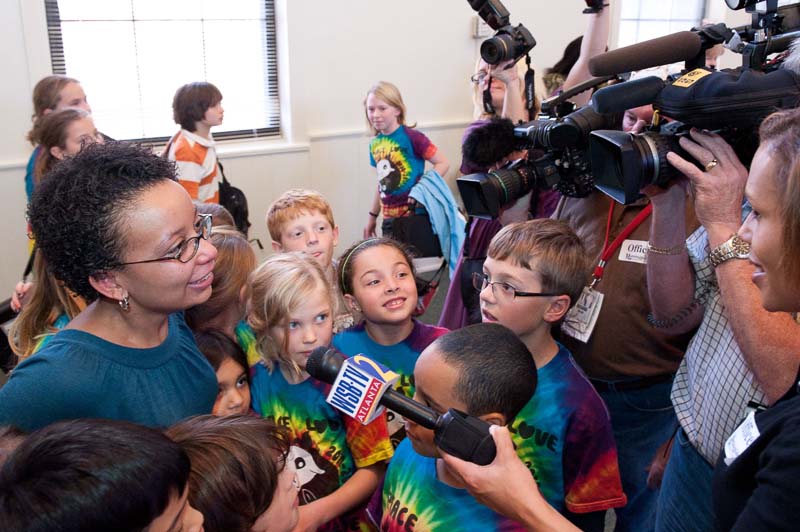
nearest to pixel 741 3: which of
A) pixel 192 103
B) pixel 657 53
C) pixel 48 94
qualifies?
pixel 657 53

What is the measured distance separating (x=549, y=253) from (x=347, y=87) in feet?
10.9

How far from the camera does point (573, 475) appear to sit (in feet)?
4.13

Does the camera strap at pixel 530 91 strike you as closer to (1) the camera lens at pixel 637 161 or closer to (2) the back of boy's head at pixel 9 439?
(1) the camera lens at pixel 637 161

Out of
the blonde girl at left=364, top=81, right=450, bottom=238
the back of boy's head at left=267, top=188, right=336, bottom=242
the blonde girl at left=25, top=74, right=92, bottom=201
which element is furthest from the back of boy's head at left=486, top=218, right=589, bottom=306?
the blonde girl at left=25, top=74, right=92, bottom=201

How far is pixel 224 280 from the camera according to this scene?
1.66 meters

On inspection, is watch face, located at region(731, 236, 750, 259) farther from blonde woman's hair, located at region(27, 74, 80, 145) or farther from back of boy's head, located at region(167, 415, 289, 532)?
blonde woman's hair, located at region(27, 74, 80, 145)

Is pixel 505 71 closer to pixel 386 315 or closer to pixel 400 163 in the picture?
pixel 386 315

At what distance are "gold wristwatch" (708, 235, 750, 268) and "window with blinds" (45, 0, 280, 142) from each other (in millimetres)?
3682

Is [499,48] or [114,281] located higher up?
[499,48]

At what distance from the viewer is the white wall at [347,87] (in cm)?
430

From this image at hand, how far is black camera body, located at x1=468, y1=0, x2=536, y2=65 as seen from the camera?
2.07m

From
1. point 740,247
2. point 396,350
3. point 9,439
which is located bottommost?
point 396,350

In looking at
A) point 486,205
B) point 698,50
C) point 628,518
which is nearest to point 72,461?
point 486,205

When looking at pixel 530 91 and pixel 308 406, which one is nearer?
pixel 308 406
